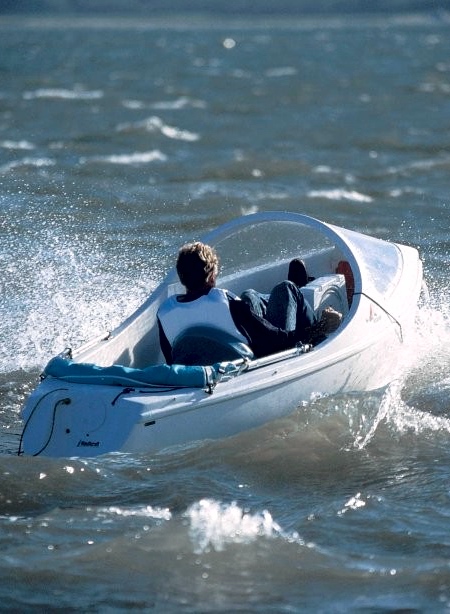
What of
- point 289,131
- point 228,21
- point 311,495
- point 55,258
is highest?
point 311,495

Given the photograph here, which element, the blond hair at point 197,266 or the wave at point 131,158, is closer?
the blond hair at point 197,266

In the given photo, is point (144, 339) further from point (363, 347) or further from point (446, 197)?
point (446, 197)

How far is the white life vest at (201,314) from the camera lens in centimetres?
821

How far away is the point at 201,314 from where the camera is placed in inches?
324

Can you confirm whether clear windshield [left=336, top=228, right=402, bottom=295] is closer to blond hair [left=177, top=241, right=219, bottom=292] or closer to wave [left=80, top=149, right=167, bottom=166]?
blond hair [left=177, top=241, right=219, bottom=292]

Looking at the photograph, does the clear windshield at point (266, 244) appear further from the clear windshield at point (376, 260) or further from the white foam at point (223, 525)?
the white foam at point (223, 525)

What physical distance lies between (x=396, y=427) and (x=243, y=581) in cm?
230

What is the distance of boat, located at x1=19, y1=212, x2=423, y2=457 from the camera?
25.5ft

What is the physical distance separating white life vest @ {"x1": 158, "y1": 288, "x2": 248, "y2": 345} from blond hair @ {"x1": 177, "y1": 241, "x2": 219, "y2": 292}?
0.08 m

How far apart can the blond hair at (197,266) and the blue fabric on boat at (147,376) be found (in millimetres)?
574

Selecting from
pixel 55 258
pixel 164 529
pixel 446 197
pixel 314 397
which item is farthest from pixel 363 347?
pixel 446 197

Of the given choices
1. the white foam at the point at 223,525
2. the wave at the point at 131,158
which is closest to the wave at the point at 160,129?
the wave at the point at 131,158

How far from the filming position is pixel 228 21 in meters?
81.9

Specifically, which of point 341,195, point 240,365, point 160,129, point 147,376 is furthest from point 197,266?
point 160,129
